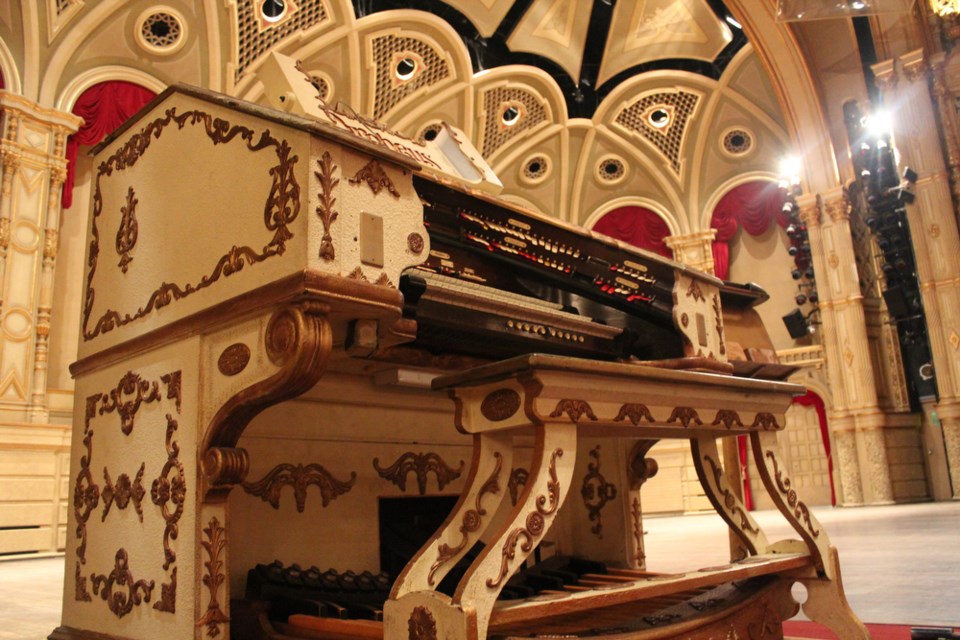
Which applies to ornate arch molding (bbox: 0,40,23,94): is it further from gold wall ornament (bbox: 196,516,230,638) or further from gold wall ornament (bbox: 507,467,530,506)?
gold wall ornament (bbox: 196,516,230,638)

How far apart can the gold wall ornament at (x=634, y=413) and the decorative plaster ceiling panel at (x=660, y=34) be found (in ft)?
39.8

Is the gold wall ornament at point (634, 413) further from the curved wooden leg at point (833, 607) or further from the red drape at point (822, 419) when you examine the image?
the red drape at point (822, 419)

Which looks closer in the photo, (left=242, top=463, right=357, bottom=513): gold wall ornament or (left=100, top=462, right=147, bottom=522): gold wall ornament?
(left=100, top=462, right=147, bottom=522): gold wall ornament

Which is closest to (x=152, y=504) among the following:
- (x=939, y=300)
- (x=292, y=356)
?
(x=292, y=356)

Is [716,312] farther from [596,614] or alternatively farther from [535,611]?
[535,611]

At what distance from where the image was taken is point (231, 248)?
1649 mm

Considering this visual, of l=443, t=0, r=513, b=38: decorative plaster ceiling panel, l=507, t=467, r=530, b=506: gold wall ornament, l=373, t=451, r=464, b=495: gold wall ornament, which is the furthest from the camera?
l=443, t=0, r=513, b=38: decorative plaster ceiling panel

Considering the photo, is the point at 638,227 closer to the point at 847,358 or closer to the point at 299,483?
the point at 847,358

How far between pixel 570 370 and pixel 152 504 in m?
1.04

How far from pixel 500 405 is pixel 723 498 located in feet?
3.62

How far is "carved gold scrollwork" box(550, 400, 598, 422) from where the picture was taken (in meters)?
1.41

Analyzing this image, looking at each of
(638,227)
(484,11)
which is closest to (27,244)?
(484,11)

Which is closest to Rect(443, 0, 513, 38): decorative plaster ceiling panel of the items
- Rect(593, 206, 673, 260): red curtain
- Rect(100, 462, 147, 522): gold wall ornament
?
Rect(593, 206, 673, 260): red curtain

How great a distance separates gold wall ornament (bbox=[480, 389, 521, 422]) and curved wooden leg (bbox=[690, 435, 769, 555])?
38.2 inches
